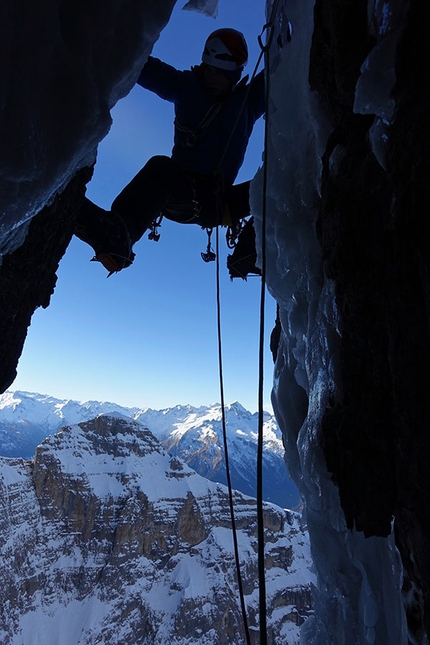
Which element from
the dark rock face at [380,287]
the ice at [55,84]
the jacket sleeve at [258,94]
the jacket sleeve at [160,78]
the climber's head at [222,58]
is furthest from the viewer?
the jacket sleeve at [258,94]

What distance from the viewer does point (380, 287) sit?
1994 millimetres

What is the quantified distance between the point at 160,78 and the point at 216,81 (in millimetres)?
577

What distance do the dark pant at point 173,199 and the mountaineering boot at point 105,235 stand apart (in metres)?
0.14

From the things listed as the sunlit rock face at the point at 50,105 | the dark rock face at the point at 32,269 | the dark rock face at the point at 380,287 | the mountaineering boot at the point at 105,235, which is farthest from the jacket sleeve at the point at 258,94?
the mountaineering boot at the point at 105,235

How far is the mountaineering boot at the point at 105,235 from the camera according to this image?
351cm

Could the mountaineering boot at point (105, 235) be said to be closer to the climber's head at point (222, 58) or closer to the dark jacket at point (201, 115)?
the dark jacket at point (201, 115)

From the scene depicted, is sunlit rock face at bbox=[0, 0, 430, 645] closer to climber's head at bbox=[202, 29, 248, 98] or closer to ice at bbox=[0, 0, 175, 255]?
ice at bbox=[0, 0, 175, 255]

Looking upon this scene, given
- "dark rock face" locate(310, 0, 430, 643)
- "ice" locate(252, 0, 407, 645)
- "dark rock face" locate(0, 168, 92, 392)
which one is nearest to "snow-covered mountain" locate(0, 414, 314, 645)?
"dark rock face" locate(0, 168, 92, 392)

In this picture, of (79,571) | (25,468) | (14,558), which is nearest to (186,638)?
(79,571)

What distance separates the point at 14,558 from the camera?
57250mm

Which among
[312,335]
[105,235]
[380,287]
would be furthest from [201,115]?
[380,287]

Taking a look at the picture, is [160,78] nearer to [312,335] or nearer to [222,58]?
[222,58]

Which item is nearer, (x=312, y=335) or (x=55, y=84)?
(x=55, y=84)

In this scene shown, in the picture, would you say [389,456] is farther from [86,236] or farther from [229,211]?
[229,211]
